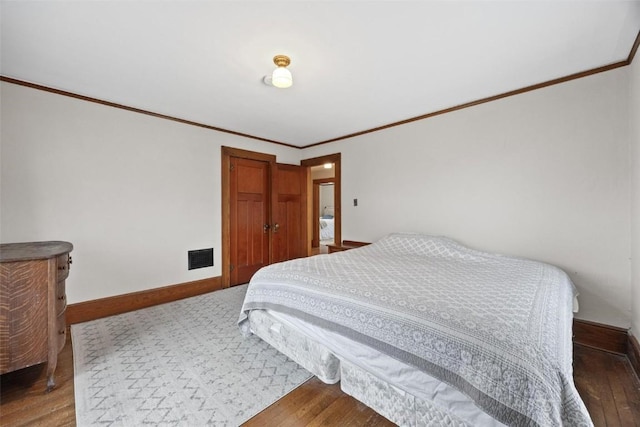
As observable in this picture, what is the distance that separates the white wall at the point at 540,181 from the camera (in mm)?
2156

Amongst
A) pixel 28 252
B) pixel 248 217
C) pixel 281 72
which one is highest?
pixel 281 72

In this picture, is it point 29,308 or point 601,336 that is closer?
point 29,308

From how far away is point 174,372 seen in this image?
1.85 meters

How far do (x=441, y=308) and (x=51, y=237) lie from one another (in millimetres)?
3544

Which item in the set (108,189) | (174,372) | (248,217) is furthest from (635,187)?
(108,189)

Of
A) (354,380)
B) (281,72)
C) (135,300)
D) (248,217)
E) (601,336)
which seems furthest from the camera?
(248,217)

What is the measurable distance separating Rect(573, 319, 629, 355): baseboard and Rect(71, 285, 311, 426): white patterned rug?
8.11 feet

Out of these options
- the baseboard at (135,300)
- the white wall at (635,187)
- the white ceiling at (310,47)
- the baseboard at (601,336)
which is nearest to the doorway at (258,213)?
the baseboard at (135,300)

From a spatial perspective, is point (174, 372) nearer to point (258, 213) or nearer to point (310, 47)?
point (310, 47)

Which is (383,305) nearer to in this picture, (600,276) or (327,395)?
(327,395)

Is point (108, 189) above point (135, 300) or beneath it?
above

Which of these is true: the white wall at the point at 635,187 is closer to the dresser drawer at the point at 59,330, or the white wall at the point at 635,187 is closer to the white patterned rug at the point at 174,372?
the white patterned rug at the point at 174,372

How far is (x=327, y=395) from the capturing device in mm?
1633

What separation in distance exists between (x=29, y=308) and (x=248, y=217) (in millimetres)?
2757
